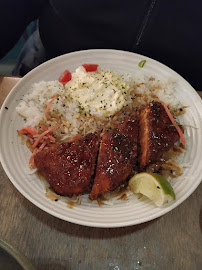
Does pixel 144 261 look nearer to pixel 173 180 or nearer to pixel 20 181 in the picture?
pixel 173 180

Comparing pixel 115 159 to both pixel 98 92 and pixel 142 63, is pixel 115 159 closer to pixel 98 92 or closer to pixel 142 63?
pixel 98 92

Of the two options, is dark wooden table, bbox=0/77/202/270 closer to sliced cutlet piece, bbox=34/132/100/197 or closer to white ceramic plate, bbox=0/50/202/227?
white ceramic plate, bbox=0/50/202/227

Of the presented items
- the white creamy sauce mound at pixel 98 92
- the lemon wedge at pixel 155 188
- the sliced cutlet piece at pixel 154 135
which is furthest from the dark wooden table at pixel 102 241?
the white creamy sauce mound at pixel 98 92

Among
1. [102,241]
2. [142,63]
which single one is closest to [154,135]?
[142,63]

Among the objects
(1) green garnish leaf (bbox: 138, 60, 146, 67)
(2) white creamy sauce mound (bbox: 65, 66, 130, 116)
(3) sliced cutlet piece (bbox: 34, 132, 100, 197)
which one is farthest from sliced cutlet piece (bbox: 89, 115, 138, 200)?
(1) green garnish leaf (bbox: 138, 60, 146, 67)

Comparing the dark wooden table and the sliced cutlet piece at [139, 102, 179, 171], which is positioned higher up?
the sliced cutlet piece at [139, 102, 179, 171]

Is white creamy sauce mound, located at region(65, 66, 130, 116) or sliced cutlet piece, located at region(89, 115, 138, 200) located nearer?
sliced cutlet piece, located at region(89, 115, 138, 200)

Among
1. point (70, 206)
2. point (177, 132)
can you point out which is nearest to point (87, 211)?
point (70, 206)
